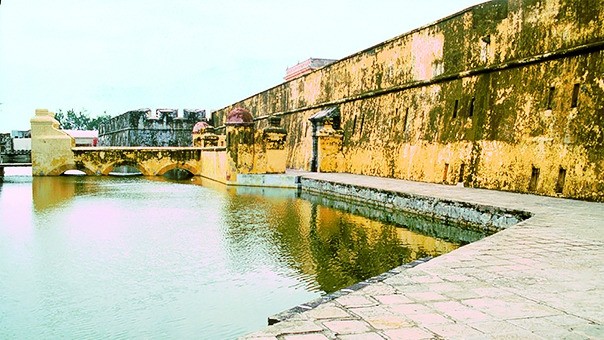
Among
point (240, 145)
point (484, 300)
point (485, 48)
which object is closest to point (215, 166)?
point (240, 145)

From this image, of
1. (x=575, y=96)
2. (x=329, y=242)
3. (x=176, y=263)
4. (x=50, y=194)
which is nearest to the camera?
(x=176, y=263)

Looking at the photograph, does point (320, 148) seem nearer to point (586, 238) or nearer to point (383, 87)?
point (383, 87)

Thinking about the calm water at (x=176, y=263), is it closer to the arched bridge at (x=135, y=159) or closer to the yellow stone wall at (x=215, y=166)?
the yellow stone wall at (x=215, y=166)

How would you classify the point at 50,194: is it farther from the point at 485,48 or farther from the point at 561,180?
the point at 561,180

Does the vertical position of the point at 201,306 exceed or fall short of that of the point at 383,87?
it falls short

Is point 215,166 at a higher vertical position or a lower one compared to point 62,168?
higher

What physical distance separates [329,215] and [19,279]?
5297 mm

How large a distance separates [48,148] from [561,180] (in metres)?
17.2

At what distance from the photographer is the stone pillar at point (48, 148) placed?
19.3m

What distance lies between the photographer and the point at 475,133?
36.2ft

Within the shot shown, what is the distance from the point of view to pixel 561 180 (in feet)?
28.5

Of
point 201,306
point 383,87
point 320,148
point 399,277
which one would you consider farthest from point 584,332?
point 320,148

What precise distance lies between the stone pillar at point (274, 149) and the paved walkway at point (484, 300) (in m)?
11.5

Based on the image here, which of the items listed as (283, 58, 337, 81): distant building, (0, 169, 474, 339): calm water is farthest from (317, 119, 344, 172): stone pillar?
(283, 58, 337, 81): distant building
